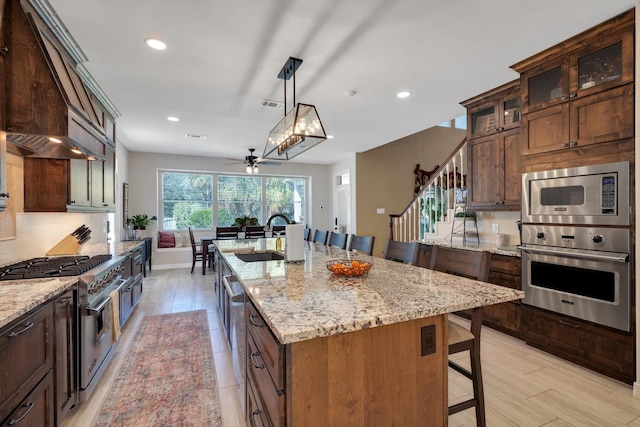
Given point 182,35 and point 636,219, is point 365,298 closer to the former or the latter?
point 636,219

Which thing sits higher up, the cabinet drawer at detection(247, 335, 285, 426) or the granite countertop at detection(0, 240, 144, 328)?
the granite countertop at detection(0, 240, 144, 328)

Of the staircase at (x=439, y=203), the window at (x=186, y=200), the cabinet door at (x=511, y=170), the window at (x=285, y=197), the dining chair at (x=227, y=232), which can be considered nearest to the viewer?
the cabinet door at (x=511, y=170)

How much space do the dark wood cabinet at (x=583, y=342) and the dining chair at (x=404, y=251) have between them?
1.54 metres

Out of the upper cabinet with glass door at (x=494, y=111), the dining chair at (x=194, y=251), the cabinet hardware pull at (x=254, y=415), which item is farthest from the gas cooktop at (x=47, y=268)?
the upper cabinet with glass door at (x=494, y=111)

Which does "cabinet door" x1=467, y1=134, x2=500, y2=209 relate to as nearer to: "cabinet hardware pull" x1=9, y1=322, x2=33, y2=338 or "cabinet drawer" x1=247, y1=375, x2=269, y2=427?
"cabinet drawer" x1=247, y1=375, x2=269, y2=427

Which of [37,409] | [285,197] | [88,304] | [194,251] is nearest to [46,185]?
[88,304]

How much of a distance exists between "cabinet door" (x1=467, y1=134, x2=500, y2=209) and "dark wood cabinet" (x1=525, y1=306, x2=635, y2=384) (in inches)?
50.9

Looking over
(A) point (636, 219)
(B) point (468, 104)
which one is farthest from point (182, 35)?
(A) point (636, 219)

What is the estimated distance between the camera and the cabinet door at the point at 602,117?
213 cm

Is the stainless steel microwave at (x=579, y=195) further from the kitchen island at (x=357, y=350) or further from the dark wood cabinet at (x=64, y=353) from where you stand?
the dark wood cabinet at (x=64, y=353)

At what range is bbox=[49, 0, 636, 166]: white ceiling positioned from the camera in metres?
2.02

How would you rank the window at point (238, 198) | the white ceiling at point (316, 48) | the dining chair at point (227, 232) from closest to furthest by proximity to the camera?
the white ceiling at point (316, 48) < the dining chair at point (227, 232) < the window at point (238, 198)

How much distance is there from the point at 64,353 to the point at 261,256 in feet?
4.74

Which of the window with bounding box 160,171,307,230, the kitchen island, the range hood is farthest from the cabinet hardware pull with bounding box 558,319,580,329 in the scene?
the window with bounding box 160,171,307,230
